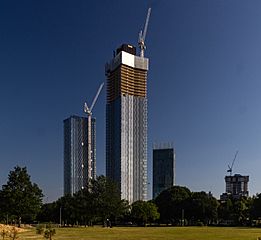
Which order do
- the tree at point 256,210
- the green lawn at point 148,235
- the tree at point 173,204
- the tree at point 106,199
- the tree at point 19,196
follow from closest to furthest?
the green lawn at point 148,235 < the tree at point 19,196 < the tree at point 106,199 < the tree at point 256,210 < the tree at point 173,204

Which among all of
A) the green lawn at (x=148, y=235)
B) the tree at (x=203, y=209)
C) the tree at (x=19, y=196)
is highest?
the tree at (x=19, y=196)

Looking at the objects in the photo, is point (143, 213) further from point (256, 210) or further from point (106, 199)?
point (256, 210)

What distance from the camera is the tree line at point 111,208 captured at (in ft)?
296

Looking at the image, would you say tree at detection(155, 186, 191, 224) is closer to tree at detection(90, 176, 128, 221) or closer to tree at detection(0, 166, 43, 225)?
tree at detection(90, 176, 128, 221)

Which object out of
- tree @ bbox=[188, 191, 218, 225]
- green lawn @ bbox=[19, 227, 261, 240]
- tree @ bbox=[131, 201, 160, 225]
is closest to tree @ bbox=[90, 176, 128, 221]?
tree @ bbox=[131, 201, 160, 225]

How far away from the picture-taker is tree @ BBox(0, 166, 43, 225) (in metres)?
88.9

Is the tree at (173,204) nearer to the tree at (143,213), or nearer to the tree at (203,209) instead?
the tree at (203,209)

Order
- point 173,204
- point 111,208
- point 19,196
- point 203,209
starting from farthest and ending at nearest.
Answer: point 173,204, point 203,209, point 111,208, point 19,196

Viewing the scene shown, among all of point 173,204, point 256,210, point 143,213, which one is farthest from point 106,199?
point 256,210

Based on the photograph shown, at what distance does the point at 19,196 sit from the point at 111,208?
35.1 meters

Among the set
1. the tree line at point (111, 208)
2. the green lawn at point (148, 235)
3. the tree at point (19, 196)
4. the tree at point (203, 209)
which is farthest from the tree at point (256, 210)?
the tree at point (19, 196)

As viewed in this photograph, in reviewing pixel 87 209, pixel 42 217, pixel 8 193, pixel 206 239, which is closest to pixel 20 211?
pixel 8 193

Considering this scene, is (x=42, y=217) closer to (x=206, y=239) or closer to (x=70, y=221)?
(x=70, y=221)

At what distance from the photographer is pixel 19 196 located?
89.2m
